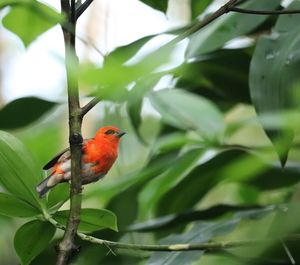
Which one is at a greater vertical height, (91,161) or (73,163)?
(73,163)

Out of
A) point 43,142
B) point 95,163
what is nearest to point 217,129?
point 95,163

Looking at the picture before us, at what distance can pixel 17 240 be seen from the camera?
804mm

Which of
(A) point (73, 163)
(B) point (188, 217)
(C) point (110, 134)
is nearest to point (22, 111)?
(C) point (110, 134)

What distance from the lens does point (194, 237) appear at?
46.3 inches

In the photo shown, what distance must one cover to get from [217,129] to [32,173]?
0.22 metres

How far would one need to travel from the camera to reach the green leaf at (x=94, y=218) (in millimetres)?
757

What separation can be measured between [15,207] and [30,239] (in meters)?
0.05

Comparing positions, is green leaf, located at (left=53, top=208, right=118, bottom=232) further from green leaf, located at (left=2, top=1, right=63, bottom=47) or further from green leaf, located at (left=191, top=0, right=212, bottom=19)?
green leaf, located at (left=191, top=0, right=212, bottom=19)

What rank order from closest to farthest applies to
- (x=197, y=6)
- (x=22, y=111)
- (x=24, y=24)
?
(x=24, y=24)
(x=197, y=6)
(x=22, y=111)

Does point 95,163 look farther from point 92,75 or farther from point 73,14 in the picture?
point 92,75

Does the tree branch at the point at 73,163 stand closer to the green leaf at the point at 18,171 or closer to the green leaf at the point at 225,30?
the green leaf at the point at 18,171

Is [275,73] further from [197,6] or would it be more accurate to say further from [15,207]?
[15,207]

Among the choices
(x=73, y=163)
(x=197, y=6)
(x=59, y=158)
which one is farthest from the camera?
(x=197, y=6)

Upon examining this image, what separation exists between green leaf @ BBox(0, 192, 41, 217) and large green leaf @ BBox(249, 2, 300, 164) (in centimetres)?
33
